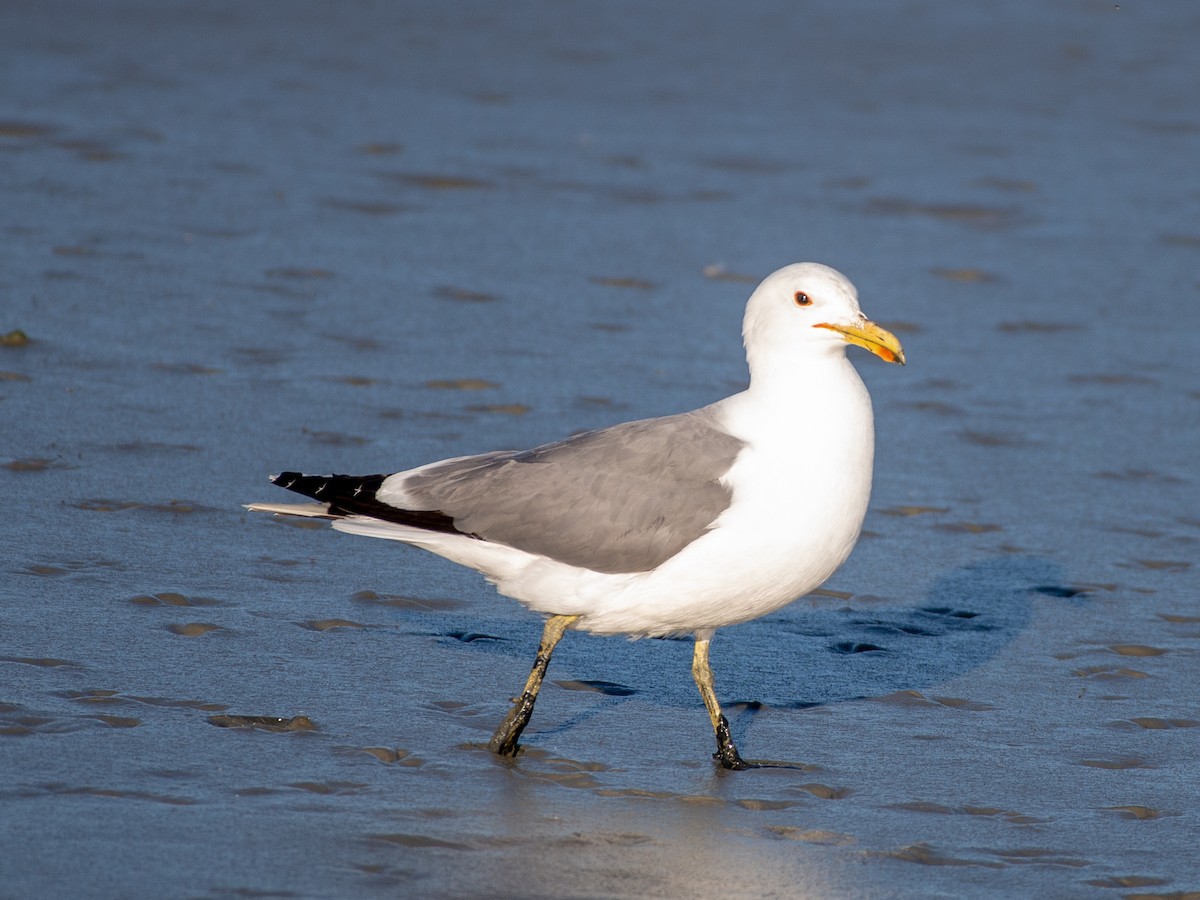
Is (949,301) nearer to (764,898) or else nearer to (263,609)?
(263,609)

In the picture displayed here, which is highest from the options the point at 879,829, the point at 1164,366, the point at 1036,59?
the point at 1036,59

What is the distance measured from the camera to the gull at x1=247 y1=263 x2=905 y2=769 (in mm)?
5852

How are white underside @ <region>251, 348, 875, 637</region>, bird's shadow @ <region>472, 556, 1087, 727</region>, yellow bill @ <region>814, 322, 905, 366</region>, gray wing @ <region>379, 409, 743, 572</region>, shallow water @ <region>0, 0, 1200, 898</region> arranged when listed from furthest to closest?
bird's shadow @ <region>472, 556, 1087, 727</region> → yellow bill @ <region>814, 322, 905, 366</region> → gray wing @ <region>379, 409, 743, 572</region> → white underside @ <region>251, 348, 875, 637</region> → shallow water @ <region>0, 0, 1200, 898</region>

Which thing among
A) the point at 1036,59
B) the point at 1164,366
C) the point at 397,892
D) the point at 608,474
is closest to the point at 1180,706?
the point at 608,474

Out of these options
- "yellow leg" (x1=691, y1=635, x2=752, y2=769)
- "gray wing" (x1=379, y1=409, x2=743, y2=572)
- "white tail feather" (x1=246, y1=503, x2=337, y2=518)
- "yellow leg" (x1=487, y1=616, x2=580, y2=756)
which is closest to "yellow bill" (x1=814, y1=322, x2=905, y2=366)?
"gray wing" (x1=379, y1=409, x2=743, y2=572)

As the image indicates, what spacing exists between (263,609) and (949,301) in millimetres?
6012

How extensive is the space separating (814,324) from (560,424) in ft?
10.1

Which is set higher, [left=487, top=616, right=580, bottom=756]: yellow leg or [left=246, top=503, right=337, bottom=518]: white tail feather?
[left=246, top=503, right=337, bottom=518]: white tail feather

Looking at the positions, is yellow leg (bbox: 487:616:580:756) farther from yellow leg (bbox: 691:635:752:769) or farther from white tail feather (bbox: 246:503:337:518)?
white tail feather (bbox: 246:503:337:518)

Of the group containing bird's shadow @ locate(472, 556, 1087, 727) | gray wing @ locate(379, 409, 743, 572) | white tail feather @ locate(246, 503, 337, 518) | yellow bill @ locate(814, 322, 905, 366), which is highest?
yellow bill @ locate(814, 322, 905, 366)

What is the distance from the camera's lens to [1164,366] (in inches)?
415

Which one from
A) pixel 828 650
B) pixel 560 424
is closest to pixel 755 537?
pixel 828 650

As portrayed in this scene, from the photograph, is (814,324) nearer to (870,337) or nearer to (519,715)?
(870,337)

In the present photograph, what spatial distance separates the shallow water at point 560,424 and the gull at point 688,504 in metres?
0.48
